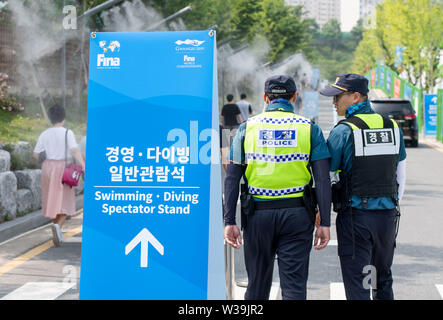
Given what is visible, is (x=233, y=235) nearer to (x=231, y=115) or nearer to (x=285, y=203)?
(x=285, y=203)

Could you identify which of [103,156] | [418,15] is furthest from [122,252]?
[418,15]

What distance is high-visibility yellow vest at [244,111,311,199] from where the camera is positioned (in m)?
4.53

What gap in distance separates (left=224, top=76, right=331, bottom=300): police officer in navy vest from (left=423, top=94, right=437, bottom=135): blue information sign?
26300mm

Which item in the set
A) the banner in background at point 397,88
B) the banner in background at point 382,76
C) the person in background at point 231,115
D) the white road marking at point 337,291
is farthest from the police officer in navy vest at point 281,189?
the banner in background at point 382,76

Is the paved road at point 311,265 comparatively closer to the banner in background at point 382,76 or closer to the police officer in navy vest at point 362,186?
the police officer in navy vest at point 362,186

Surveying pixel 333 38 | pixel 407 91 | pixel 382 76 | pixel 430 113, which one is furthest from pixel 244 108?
pixel 333 38

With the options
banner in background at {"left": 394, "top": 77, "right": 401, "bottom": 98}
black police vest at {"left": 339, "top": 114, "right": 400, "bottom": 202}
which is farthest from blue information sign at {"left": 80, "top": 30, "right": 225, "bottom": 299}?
banner in background at {"left": 394, "top": 77, "right": 401, "bottom": 98}

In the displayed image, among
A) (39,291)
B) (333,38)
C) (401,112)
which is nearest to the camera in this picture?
(39,291)

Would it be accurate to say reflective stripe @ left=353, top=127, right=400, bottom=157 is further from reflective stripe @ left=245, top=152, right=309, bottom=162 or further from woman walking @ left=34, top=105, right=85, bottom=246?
woman walking @ left=34, top=105, right=85, bottom=246

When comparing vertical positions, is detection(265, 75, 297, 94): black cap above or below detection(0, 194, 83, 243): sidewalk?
above

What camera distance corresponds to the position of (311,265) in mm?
7879

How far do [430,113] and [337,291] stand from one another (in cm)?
2520

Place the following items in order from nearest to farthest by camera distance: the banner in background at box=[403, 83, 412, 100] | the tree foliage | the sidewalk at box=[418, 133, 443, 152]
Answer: the sidewalk at box=[418, 133, 443, 152], the banner in background at box=[403, 83, 412, 100], the tree foliage

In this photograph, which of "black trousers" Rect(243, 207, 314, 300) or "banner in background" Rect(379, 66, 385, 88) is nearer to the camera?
"black trousers" Rect(243, 207, 314, 300)
